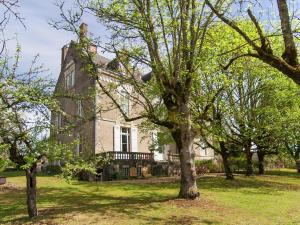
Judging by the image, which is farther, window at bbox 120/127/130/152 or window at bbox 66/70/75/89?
window at bbox 66/70/75/89

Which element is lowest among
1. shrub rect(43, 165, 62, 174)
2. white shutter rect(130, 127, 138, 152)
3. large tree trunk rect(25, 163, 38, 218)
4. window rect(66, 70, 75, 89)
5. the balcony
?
large tree trunk rect(25, 163, 38, 218)

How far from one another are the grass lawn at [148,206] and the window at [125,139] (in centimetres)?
1223

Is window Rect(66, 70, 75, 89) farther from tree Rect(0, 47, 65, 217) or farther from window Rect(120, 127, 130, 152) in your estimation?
tree Rect(0, 47, 65, 217)

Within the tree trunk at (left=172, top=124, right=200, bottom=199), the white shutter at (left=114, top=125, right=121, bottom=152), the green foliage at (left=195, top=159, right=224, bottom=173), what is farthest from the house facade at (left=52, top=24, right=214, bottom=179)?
the tree trunk at (left=172, top=124, right=200, bottom=199)

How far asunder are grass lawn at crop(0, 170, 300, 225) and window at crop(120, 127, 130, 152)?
12232 mm

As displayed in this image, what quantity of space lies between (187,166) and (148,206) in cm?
252

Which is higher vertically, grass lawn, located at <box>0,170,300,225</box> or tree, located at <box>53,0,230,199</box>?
tree, located at <box>53,0,230,199</box>

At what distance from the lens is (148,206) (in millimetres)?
12953

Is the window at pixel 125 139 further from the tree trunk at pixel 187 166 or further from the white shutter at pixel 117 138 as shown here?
the tree trunk at pixel 187 166

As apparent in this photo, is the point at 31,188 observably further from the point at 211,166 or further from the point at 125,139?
the point at 211,166

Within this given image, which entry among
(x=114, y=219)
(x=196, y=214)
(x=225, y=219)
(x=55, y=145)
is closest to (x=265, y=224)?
(x=225, y=219)

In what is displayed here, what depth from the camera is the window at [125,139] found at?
100 feet

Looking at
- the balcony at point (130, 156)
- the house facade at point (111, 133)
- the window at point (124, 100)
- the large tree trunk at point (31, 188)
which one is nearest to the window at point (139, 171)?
the house facade at point (111, 133)

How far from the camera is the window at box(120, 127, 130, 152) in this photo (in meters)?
30.6
